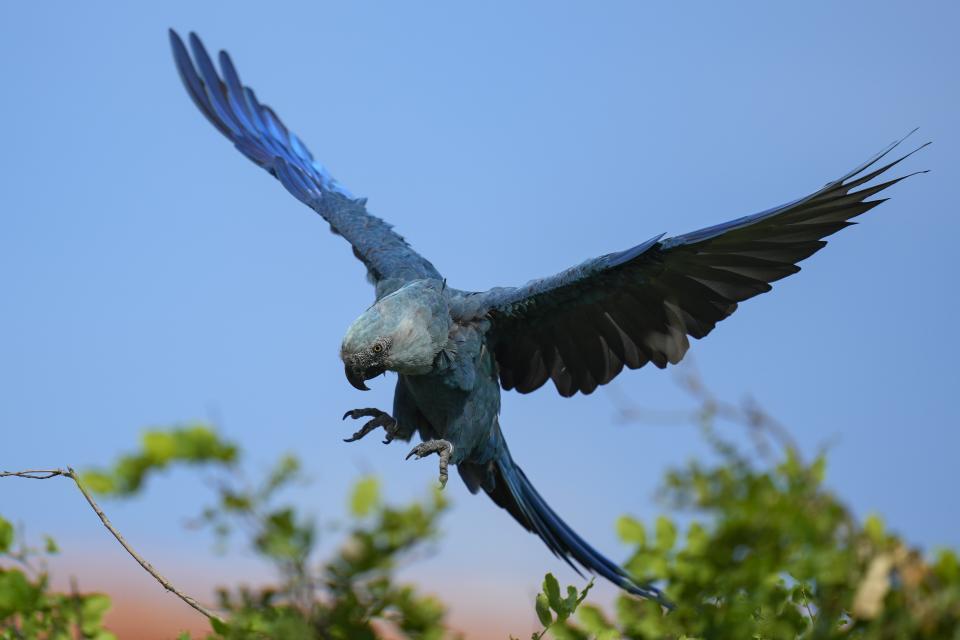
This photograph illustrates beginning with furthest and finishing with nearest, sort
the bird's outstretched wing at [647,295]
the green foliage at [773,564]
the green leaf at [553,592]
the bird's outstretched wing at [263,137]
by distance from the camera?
the bird's outstretched wing at [263,137] < the bird's outstretched wing at [647,295] < the green leaf at [553,592] < the green foliage at [773,564]

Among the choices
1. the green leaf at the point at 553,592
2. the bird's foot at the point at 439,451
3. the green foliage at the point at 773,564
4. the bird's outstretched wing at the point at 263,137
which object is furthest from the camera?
the bird's outstretched wing at the point at 263,137

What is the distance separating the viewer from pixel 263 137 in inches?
324

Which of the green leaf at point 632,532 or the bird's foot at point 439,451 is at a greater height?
the bird's foot at point 439,451

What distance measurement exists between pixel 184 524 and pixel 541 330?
367cm

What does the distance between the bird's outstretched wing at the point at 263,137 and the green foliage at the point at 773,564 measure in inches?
184

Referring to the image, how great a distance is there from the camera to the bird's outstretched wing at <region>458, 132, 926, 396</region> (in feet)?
15.9

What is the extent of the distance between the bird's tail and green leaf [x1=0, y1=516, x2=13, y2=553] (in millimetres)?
3512

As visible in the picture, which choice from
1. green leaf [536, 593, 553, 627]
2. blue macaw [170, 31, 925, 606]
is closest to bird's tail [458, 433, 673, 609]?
blue macaw [170, 31, 925, 606]

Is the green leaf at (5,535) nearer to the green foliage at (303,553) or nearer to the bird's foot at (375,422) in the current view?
the green foliage at (303,553)

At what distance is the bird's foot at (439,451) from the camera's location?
5.16m

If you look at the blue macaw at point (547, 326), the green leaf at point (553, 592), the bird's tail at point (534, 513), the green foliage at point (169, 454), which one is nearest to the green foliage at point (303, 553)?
the green foliage at point (169, 454)

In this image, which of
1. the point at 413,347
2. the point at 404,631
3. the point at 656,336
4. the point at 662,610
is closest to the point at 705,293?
the point at 656,336

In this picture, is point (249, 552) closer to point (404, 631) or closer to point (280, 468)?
point (280, 468)

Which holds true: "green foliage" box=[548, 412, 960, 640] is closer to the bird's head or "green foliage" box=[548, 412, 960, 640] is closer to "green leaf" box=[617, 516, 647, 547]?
"green leaf" box=[617, 516, 647, 547]
